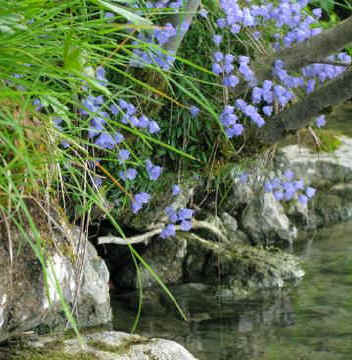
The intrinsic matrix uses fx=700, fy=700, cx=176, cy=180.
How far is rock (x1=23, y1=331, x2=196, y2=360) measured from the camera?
Result: 107 inches

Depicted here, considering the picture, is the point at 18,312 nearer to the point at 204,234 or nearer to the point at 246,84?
the point at 246,84

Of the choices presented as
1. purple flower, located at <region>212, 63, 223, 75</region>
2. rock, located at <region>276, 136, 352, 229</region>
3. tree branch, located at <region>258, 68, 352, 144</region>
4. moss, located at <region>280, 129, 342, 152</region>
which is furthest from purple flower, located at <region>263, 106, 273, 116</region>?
moss, located at <region>280, 129, 342, 152</region>

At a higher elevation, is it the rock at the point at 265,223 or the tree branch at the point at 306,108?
the tree branch at the point at 306,108

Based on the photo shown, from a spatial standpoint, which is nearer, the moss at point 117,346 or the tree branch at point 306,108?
the moss at point 117,346

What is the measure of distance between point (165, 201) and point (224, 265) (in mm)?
793

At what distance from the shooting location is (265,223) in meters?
5.20

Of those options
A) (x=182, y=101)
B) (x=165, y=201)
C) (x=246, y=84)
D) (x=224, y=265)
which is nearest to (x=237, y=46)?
(x=246, y=84)

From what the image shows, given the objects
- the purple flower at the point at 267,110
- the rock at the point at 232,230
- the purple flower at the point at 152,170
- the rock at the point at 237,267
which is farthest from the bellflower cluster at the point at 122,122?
the rock at the point at 232,230

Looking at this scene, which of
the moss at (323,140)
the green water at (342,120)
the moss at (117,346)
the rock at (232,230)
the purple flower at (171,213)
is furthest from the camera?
the green water at (342,120)

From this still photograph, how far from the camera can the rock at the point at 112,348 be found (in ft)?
8.96

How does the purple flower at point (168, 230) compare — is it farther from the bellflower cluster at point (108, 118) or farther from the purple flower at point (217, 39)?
the purple flower at point (217, 39)

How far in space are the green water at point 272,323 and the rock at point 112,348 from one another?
52cm

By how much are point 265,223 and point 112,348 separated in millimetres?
2585

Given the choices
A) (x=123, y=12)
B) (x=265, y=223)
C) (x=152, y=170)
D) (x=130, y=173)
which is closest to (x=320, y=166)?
(x=265, y=223)
